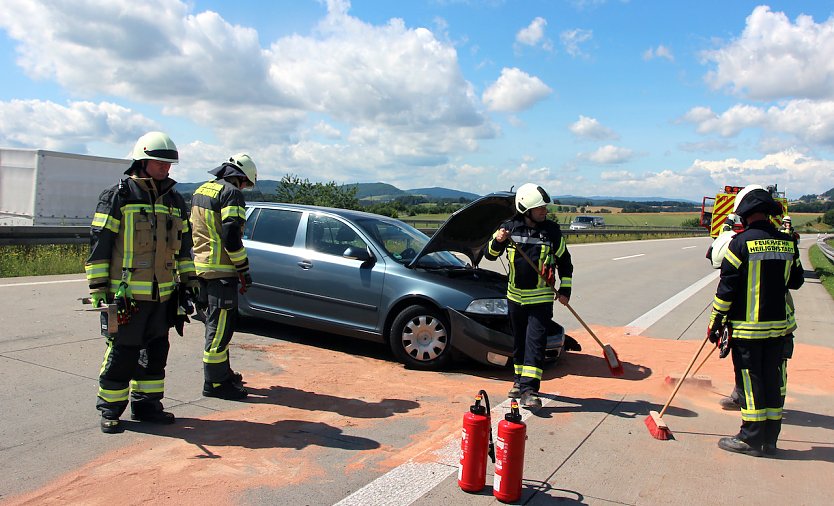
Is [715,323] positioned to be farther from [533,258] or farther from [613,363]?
[613,363]

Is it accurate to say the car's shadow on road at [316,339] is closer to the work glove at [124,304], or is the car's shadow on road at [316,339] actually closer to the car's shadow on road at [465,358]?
the car's shadow on road at [465,358]

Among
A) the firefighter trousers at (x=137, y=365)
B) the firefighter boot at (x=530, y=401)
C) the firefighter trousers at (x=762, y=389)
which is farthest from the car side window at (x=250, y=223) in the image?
the firefighter trousers at (x=762, y=389)

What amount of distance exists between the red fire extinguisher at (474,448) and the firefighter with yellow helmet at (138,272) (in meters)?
2.23

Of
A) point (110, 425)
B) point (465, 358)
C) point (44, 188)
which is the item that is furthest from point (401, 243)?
point (44, 188)

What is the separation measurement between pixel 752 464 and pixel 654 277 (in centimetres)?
1462

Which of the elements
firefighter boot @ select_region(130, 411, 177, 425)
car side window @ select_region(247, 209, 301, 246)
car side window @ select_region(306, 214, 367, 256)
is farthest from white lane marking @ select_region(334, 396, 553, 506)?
car side window @ select_region(247, 209, 301, 246)

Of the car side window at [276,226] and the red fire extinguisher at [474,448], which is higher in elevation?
the car side window at [276,226]

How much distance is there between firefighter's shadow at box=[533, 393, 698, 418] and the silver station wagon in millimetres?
828

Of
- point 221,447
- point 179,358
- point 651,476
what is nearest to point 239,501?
point 221,447

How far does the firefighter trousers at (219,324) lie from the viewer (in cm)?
530

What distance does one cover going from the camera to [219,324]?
211 inches

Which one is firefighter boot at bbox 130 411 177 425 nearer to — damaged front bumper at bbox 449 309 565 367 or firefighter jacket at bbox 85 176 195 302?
firefighter jacket at bbox 85 176 195 302

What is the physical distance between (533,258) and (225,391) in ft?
9.11

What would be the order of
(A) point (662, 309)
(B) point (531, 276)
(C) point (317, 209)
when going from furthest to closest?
(A) point (662, 309), (C) point (317, 209), (B) point (531, 276)
